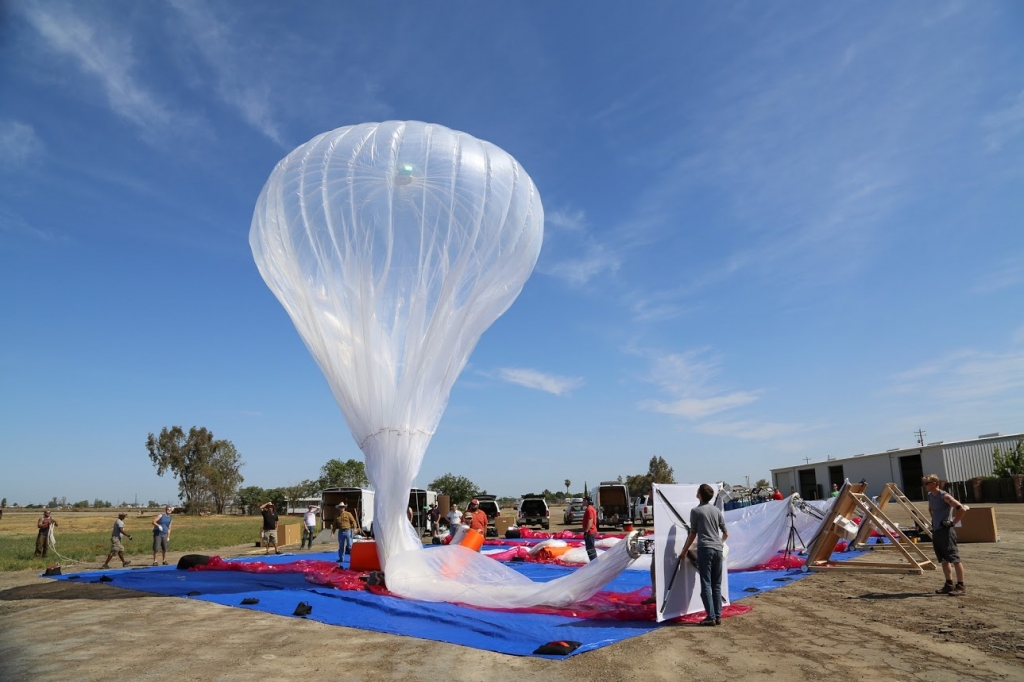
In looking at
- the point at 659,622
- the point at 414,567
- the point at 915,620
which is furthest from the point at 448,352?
the point at 915,620

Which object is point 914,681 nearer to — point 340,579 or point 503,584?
point 503,584

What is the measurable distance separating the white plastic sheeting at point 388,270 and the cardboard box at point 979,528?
1291 centimetres

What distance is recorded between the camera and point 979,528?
15.2 meters

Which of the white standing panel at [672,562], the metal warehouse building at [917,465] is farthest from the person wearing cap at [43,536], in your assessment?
the metal warehouse building at [917,465]

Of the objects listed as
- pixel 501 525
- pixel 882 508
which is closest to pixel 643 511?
pixel 501 525

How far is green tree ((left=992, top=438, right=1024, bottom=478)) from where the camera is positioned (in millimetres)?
39625

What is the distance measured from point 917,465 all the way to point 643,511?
99.1 ft

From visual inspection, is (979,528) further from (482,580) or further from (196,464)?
(196,464)

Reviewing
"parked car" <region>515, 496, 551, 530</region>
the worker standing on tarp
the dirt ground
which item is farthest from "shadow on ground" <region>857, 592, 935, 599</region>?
"parked car" <region>515, 496, 551, 530</region>

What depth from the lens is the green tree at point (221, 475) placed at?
73500mm

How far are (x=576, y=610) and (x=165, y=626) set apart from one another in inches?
194

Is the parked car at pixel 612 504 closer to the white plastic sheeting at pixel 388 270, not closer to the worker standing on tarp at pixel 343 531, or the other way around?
the worker standing on tarp at pixel 343 531

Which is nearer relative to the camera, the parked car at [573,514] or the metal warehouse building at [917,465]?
the parked car at [573,514]

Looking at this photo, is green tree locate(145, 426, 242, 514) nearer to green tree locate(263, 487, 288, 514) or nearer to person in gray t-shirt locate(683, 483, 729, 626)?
green tree locate(263, 487, 288, 514)
